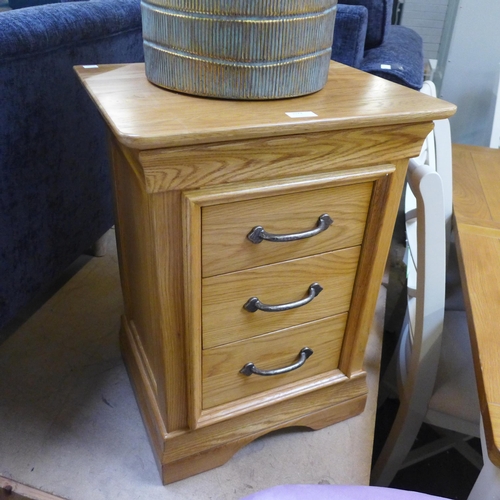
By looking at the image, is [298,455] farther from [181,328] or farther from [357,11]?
[357,11]

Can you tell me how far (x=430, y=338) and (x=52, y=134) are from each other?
784 mm

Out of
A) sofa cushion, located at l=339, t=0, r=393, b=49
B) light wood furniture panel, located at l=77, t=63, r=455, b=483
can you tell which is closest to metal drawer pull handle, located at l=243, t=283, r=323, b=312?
light wood furniture panel, located at l=77, t=63, r=455, b=483

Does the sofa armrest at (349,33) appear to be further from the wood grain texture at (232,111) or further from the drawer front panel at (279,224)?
the drawer front panel at (279,224)

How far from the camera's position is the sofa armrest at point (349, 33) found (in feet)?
3.80

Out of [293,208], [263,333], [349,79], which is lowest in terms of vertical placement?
[263,333]

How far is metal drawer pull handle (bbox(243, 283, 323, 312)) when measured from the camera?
629mm

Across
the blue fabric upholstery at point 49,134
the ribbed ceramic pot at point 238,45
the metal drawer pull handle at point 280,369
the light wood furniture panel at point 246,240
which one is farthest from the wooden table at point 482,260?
the blue fabric upholstery at point 49,134

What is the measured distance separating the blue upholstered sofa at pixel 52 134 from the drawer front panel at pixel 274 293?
46 cm

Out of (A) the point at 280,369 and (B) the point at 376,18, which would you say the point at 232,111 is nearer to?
(A) the point at 280,369

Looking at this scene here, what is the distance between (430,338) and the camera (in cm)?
73

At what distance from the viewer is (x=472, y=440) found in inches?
48.0

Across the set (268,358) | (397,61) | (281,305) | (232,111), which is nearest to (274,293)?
(281,305)

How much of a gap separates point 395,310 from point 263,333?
0.88 metres

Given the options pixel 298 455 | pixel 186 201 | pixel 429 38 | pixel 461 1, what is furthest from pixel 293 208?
pixel 429 38
